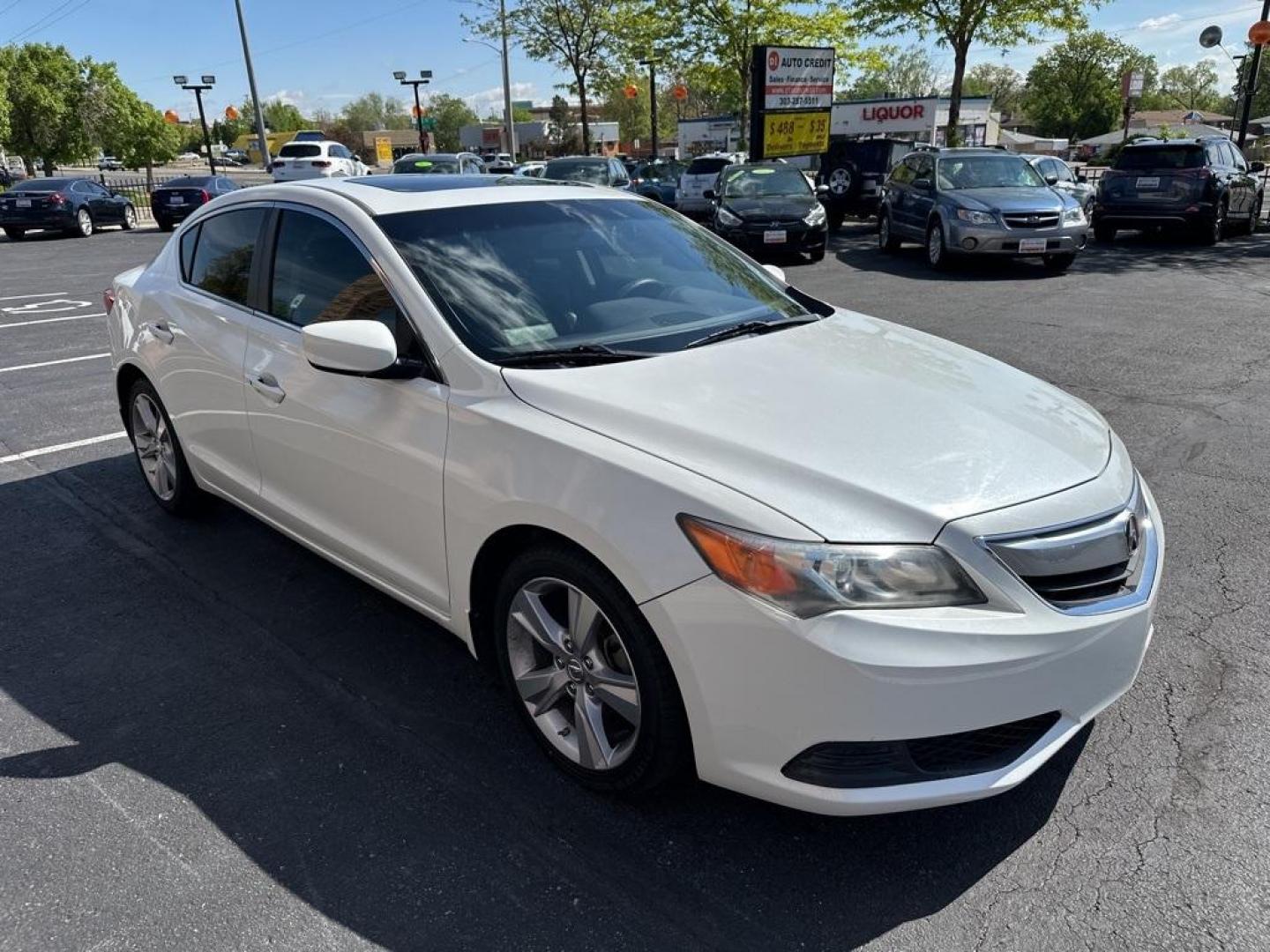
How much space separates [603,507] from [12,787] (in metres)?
2.00

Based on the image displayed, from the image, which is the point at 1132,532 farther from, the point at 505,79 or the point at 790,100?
the point at 505,79

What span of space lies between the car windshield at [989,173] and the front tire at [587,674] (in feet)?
42.8

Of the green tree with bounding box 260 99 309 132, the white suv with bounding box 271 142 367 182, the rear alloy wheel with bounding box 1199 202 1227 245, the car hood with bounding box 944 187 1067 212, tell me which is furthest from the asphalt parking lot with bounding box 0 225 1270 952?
the green tree with bounding box 260 99 309 132

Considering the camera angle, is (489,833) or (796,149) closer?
(489,833)

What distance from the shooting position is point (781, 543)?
2070 mm

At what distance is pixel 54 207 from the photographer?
21.7 m

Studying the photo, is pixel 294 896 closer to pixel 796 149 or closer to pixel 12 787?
pixel 12 787

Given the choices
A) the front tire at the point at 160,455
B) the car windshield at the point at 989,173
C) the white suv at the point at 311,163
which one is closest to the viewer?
Result: the front tire at the point at 160,455

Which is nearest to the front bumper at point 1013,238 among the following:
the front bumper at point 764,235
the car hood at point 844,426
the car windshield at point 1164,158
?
the front bumper at point 764,235

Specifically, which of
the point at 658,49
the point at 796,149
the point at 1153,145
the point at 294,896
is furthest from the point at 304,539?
the point at 658,49

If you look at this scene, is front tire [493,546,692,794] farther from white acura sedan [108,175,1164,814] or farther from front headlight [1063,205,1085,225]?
front headlight [1063,205,1085,225]

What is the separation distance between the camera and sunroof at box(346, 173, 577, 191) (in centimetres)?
357

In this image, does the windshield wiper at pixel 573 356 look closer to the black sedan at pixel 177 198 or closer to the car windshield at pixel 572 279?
the car windshield at pixel 572 279

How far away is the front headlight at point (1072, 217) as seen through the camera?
12.7m
